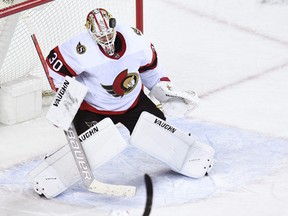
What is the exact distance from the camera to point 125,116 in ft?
13.2

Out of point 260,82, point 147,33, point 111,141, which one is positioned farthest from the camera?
point 147,33

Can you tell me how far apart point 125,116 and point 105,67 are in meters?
0.26

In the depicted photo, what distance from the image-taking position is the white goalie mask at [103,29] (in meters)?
3.78

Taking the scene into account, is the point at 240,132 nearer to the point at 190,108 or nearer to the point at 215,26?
the point at 190,108

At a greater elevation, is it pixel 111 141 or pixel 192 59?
pixel 111 141

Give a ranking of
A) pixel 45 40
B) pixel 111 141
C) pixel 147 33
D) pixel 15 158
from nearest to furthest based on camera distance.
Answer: pixel 111 141 < pixel 15 158 < pixel 45 40 < pixel 147 33

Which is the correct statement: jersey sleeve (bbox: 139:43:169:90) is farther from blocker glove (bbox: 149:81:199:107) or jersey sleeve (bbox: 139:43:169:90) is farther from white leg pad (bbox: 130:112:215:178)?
white leg pad (bbox: 130:112:215:178)

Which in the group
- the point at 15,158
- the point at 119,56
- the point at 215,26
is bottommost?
the point at 215,26

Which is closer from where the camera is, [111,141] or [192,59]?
[111,141]

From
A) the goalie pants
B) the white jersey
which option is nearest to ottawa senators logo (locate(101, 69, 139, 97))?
the white jersey

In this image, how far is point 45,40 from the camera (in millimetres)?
4621

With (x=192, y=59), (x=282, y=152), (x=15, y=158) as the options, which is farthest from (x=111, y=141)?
(x=192, y=59)

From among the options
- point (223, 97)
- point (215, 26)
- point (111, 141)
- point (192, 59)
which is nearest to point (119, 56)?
point (111, 141)

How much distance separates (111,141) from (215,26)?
1.97 m
